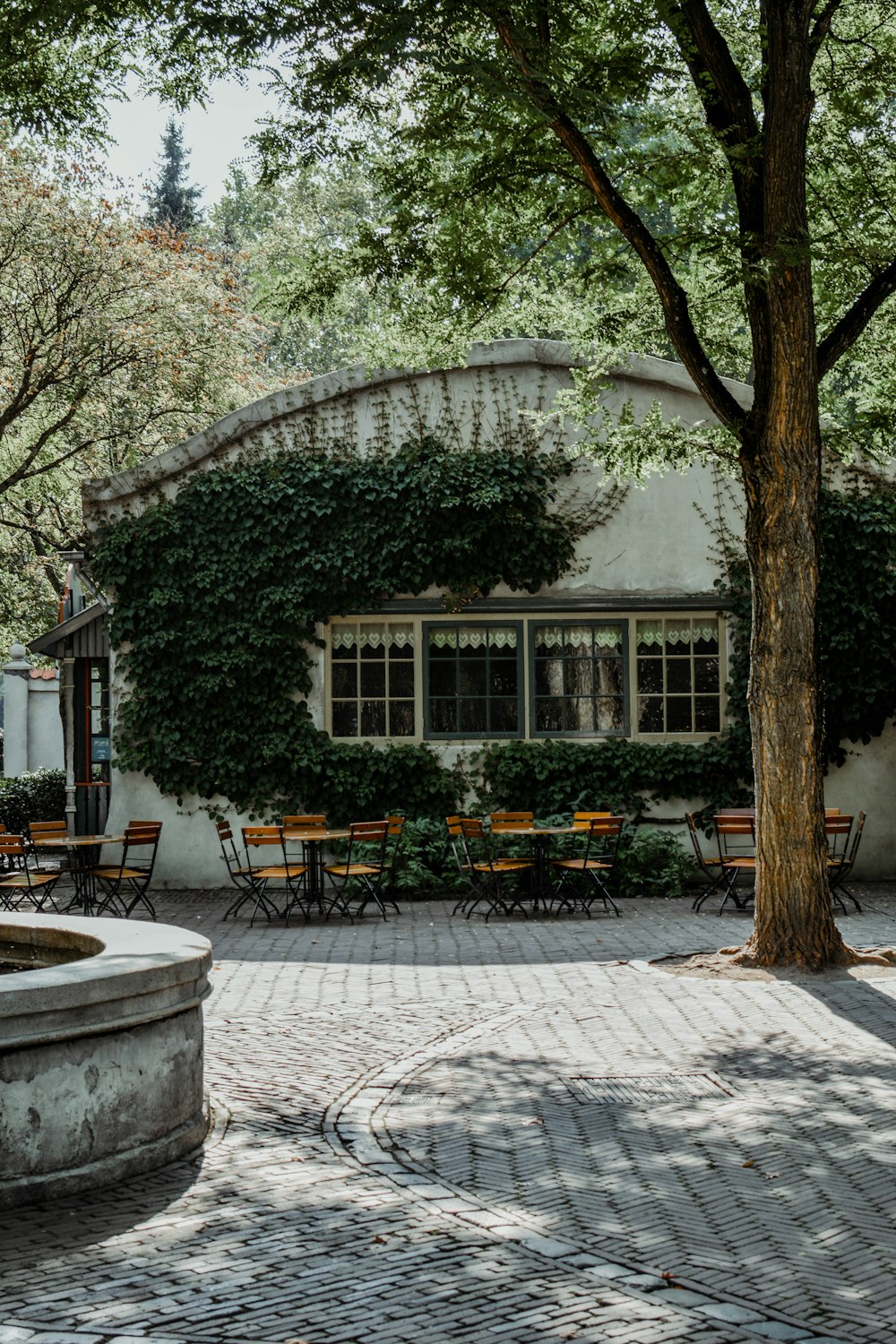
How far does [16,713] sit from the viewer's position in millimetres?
28172

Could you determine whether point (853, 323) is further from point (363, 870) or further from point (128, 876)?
point (128, 876)

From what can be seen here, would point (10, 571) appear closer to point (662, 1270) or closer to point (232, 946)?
point (232, 946)

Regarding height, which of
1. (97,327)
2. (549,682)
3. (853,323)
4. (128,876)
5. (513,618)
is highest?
(97,327)

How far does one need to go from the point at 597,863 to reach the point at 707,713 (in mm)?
3306

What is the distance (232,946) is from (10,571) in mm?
24440

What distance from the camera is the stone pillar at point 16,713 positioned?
27641 mm

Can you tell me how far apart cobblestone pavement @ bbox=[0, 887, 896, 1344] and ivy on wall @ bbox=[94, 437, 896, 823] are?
667cm

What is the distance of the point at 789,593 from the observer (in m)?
10.4

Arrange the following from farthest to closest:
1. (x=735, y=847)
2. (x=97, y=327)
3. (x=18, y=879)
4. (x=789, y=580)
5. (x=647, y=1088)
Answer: (x=97, y=327)
(x=735, y=847)
(x=18, y=879)
(x=789, y=580)
(x=647, y=1088)

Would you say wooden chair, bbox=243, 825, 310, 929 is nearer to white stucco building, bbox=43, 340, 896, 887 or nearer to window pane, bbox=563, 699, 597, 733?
white stucco building, bbox=43, 340, 896, 887

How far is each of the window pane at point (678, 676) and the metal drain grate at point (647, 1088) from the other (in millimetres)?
9933

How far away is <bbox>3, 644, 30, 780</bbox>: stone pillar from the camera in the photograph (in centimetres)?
2764

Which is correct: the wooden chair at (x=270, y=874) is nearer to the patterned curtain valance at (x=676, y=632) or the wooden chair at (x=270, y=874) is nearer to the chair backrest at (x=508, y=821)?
the chair backrest at (x=508, y=821)

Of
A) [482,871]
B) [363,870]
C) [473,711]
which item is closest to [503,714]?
[473,711]
